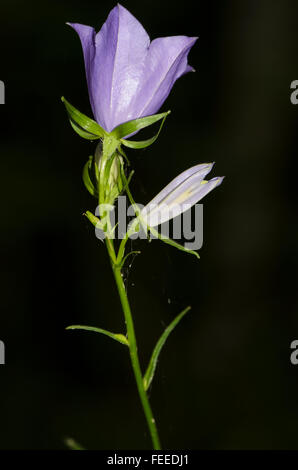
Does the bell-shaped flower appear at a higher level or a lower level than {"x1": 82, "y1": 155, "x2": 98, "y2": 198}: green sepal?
higher

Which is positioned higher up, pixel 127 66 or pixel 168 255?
pixel 168 255

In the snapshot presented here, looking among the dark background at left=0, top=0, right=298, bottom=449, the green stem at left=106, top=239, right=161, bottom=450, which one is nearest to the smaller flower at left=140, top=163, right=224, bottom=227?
the green stem at left=106, top=239, right=161, bottom=450

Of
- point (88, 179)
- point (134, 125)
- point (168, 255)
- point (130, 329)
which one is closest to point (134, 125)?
point (134, 125)

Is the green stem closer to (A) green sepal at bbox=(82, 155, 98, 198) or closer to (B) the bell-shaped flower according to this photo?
(A) green sepal at bbox=(82, 155, 98, 198)

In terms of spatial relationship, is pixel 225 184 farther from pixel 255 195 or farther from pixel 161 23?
pixel 161 23

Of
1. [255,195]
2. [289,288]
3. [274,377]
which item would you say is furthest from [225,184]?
[274,377]

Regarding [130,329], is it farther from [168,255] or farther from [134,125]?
[168,255]
